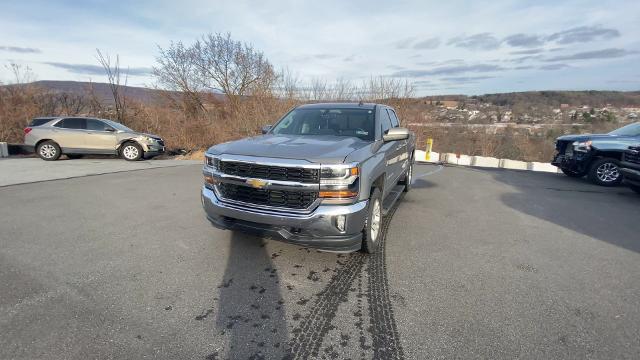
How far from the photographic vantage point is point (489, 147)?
32.9 metres

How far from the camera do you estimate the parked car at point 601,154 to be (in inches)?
355

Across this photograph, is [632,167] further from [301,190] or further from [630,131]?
[301,190]

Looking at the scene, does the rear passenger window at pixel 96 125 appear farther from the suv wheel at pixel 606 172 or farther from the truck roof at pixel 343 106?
the suv wheel at pixel 606 172

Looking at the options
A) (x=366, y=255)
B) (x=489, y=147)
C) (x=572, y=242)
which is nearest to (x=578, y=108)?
(x=489, y=147)

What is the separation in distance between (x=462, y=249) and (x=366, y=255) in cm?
132

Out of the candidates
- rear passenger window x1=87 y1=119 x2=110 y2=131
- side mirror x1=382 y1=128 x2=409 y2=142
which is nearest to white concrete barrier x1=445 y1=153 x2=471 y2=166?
side mirror x1=382 y1=128 x2=409 y2=142

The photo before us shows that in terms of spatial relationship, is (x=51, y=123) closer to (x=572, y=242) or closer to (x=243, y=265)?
(x=243, y=265)

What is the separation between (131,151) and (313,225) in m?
11.3

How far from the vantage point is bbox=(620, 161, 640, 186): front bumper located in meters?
7.01

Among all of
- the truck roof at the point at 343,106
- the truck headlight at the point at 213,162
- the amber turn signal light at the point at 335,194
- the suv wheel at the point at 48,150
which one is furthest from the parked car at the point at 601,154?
the suv wheel at the point at 48,150

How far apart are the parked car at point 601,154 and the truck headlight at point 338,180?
9.19m

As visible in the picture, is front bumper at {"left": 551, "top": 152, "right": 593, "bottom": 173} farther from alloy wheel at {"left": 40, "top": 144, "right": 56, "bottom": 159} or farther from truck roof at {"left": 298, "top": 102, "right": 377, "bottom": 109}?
alloy wheel at {"left": 40, "top": 144, "right": 56, "bottom": 159}

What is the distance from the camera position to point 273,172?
11.3 ft

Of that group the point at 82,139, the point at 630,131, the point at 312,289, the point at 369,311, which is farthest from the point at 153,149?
the point at 630,131
